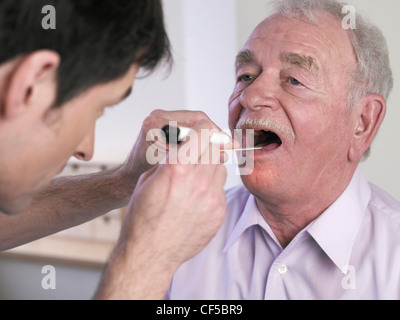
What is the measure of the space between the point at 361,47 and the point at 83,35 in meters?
0.84

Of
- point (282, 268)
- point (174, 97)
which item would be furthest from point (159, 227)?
point (174, 97)

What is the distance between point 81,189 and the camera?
1396mm

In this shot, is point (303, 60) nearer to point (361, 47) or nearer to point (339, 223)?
point (361, 47)

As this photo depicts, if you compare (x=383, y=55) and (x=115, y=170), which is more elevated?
(x=383, y=55)

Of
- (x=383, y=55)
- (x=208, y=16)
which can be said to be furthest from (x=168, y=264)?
(x=208, y=16)

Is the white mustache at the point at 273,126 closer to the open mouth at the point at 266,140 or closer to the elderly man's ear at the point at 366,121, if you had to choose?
the open mouth at the point at 266,140

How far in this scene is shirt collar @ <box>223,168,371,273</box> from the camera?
4.27ft

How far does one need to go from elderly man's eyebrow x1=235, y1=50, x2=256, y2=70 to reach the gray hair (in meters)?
0.14

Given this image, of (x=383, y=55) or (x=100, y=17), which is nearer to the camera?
(x=100, y=17)

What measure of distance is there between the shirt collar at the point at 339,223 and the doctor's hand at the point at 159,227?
453mm

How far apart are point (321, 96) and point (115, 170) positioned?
559 mm

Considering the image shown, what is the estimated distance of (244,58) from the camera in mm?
1473

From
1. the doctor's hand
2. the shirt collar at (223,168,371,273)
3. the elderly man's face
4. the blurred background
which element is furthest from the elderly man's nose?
the blurred background
